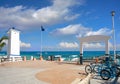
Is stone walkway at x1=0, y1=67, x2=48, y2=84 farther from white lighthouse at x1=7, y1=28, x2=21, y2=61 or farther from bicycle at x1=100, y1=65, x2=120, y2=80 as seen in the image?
white lighthouse at x1=7, y1=28, x2=21, y2=61

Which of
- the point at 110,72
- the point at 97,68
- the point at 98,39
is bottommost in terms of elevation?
the point at 110,72

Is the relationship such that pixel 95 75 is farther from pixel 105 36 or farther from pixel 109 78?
pixel 105 36

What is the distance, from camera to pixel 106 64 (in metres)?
13.5

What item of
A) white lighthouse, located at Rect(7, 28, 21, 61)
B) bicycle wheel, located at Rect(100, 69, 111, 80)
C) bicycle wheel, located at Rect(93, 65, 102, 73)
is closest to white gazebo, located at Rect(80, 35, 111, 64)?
bicycle wheel, located at Rect(93, 65, 102, 73)

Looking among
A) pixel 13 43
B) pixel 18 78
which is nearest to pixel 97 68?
pixel 18 78

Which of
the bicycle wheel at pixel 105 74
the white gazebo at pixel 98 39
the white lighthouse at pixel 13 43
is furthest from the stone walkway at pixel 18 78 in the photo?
the white lighthouse at pixel 13 43

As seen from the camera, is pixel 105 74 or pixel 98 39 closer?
pixel 105 74

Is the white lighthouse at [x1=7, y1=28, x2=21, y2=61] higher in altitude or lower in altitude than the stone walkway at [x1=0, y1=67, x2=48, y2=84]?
higher

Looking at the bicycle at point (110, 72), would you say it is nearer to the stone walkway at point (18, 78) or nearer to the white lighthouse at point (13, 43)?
the stone walkway at point (18, 78)

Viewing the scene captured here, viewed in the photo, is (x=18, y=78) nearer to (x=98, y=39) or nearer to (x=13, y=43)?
(x=98, y=39)

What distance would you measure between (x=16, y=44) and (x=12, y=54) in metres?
1.49

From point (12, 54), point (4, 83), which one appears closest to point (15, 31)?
point (12, 54)

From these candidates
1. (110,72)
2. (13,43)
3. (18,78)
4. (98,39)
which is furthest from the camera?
(13,43)

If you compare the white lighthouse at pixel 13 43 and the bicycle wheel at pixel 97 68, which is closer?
the bicycle wheel at pixel 97 68
